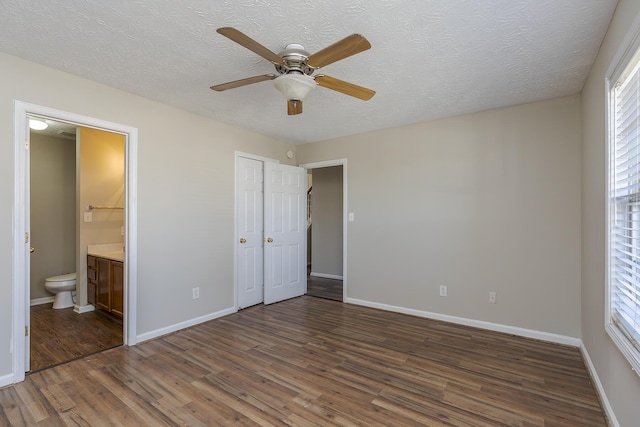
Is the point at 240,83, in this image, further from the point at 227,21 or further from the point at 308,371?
the point at 308,371

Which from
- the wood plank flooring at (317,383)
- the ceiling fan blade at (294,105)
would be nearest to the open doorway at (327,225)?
the wood plank flooring at (317,383)

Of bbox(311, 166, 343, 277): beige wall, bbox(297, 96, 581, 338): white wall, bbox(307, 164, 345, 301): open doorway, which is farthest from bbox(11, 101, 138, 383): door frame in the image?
bbox(311, 166, 343, 277): beige wall

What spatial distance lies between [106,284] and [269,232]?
2071 mm

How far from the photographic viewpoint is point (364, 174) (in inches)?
174

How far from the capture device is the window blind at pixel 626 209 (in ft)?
5.18

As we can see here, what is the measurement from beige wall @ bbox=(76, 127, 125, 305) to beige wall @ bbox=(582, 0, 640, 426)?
4.88 m

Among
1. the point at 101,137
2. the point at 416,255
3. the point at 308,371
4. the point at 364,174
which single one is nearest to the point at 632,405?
the point at 308,371

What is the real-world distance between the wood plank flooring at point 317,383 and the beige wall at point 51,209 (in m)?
2.58

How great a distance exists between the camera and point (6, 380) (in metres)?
2.30

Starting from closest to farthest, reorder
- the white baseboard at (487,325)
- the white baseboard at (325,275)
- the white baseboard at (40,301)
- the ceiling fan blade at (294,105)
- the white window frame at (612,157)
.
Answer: the white window frame at (612,157) < the ceiling fan blade at (294,105) < the white baseboard at (487,325) < the white baseboard at (40,301) < the white baseboard at (325,275)

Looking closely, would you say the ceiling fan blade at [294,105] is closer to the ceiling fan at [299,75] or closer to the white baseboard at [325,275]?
the ceiling fan at [299,75]

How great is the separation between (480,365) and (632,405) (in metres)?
1.16

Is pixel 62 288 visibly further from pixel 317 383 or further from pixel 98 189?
pixel 317 383

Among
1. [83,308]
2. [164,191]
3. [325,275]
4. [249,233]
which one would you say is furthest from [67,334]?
[325,275]
